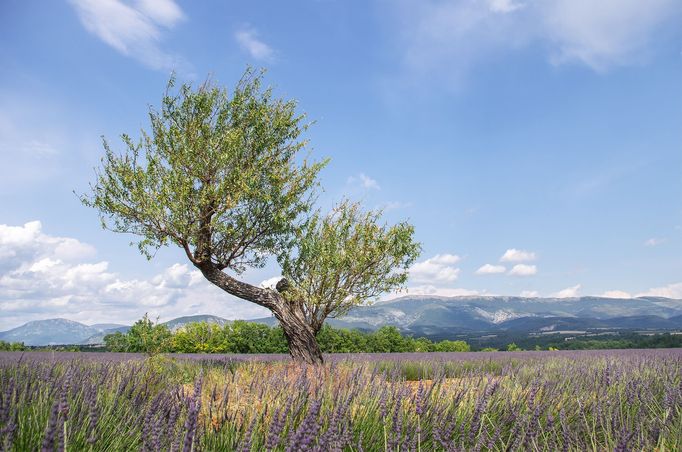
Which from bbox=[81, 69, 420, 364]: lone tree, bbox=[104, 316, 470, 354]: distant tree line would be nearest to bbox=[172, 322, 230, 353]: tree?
bbox=[104, 316, 470, 354]: distant tree line

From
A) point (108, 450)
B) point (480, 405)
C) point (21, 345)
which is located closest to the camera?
point (108, 450)

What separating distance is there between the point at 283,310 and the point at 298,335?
2.30ft

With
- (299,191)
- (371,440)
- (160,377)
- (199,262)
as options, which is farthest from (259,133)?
(371,440)

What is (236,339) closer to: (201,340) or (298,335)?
(201,340)

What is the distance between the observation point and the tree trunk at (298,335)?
1164 cm

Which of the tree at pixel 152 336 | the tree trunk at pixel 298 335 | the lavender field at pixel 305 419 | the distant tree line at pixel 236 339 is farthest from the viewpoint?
the distant tree line at pixel 236 339

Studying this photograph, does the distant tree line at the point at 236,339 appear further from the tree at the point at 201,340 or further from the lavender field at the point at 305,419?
the lavender field at the point at 305,419

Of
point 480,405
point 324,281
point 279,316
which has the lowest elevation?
point 480,405

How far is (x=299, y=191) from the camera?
12.4m

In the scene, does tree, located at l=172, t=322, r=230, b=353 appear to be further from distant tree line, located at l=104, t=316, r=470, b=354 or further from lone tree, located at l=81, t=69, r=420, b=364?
lone tree, located at l=81, t=69, r=420, b=364

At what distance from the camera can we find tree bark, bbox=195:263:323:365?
1166 cm

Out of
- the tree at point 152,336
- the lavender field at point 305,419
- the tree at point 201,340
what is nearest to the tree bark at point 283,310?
the tree at point 152,336

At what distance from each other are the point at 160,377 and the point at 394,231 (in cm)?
692

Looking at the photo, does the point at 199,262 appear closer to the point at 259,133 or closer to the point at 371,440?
the point at 259,133
